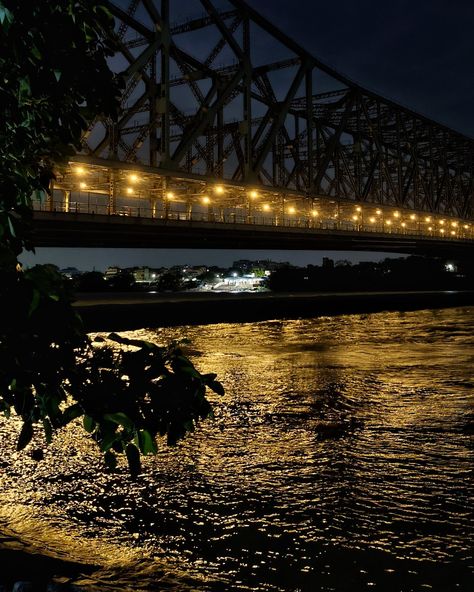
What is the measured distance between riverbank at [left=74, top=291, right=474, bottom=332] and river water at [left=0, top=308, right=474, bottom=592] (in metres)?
Answer: 15.4

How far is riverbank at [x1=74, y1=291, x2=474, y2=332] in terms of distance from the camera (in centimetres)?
3234

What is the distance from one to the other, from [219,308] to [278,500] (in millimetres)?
33350

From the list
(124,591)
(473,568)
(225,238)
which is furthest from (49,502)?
(225,238)

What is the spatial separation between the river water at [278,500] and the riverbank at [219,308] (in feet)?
50.6

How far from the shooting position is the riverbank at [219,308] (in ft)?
106

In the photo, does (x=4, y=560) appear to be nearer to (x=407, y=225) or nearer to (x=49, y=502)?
(x=49, y=502)

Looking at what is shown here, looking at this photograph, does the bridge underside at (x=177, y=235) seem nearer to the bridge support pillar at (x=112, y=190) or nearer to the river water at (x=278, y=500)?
the bridge support pillar at (x=112, y=190)

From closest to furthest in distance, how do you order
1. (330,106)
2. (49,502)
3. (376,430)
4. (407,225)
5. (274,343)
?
(49,502)
(376,430)
(274,343)
(330,106)
(407,225)

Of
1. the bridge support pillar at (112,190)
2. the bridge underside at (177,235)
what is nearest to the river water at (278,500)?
the bridge underside at (177,235)

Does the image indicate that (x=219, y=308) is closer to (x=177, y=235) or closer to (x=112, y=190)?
(x=177, y=235)

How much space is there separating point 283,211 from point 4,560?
64.4 meters

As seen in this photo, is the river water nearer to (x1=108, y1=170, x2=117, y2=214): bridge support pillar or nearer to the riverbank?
the riverbank

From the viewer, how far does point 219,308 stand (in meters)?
40.4

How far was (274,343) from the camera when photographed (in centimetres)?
2636
